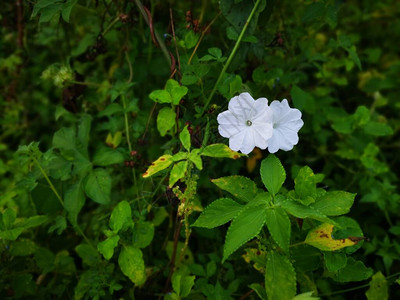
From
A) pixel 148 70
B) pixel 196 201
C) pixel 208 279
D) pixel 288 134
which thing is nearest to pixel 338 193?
pixel 288 134

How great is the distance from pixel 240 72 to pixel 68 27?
1.24 metres

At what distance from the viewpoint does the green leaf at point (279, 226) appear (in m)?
1.16

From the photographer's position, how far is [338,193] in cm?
137

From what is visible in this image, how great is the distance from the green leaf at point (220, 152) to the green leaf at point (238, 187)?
98mm

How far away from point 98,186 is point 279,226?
0.87 meters

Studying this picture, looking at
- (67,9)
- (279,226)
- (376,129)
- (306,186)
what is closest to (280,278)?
(279,226)

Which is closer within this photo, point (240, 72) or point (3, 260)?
point (3, 260)

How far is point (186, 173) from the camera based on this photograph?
1.41 m

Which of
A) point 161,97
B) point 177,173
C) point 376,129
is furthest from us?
point 376,129

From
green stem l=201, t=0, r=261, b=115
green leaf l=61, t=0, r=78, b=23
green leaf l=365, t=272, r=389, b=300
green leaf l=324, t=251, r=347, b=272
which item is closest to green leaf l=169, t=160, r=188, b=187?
green stem l=201, t=0, r=261, b=115

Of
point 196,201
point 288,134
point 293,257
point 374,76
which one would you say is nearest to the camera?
point 288,134

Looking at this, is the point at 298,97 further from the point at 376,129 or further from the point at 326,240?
the point at 326,240

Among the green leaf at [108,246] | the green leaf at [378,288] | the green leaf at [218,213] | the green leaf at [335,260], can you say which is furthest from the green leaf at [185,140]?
the green leaf at [378,288]

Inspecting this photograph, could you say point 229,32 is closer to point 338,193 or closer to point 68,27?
point 338,193
